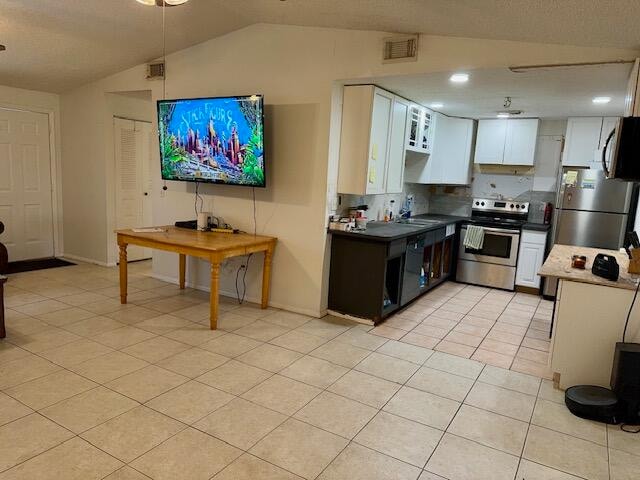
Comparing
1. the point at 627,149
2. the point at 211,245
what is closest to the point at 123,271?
the point at 211,245

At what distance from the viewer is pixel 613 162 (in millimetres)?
2742

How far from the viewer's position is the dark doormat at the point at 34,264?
17.8 ft

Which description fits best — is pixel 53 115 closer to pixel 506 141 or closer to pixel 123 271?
pixel 123 271

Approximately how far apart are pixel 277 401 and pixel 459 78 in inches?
116

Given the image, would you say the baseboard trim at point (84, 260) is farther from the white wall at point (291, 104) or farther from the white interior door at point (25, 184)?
the white wall at point (291, 104)

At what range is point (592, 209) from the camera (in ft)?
16.4

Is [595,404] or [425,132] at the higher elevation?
[425,132]

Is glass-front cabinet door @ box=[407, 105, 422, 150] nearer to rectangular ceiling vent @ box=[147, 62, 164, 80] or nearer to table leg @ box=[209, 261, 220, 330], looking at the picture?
table leg @ box=[209, 261, 220, 330]

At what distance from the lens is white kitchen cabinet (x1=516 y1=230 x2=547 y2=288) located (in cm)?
539

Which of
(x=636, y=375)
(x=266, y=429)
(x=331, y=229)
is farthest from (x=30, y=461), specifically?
(x=636, y=375)

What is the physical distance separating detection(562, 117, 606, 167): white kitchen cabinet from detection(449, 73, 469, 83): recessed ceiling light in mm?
2348

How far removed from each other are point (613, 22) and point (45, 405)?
396 centimetres

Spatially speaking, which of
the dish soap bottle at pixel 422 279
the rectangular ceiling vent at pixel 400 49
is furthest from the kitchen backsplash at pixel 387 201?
the rectangular ceiling vent at pixel 400 49

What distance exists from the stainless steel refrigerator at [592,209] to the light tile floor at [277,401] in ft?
4.99
